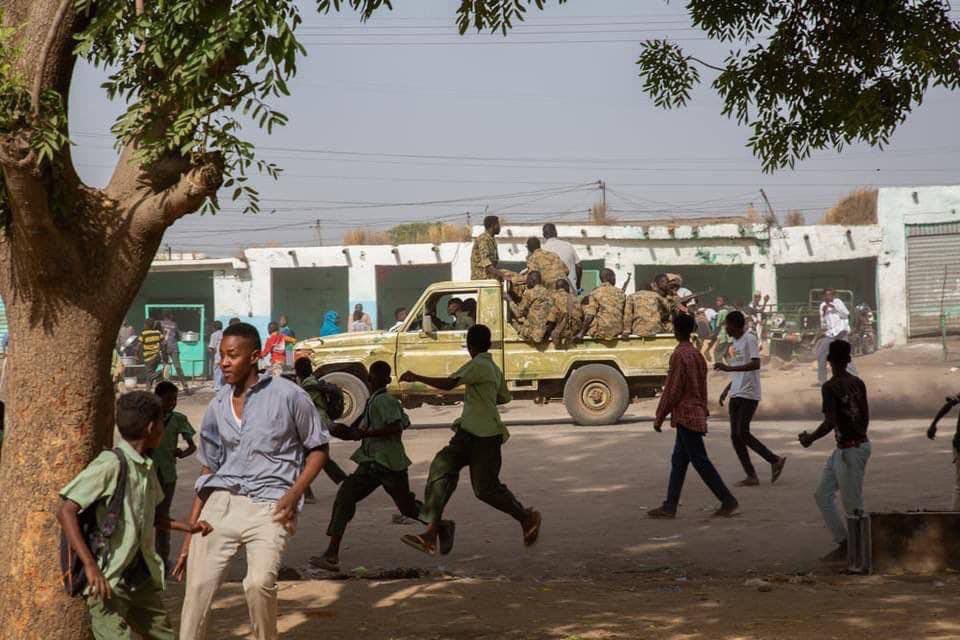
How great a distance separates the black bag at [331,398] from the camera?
400 inches

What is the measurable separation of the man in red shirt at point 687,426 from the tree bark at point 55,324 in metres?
5.43

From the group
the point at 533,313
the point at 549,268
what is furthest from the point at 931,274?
the point at 533,313

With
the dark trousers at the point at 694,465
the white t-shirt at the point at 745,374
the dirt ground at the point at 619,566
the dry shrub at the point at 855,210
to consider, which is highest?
the dry shrub at the point at 855,210

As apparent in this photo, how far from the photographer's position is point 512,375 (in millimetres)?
17547

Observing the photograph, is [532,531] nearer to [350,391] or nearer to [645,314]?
[350,391]

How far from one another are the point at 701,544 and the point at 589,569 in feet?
3.47

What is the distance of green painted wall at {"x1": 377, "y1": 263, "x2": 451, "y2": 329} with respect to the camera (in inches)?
1443

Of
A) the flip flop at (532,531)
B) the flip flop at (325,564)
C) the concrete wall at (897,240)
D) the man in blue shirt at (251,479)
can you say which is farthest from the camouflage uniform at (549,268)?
the concrete wall at (897,240)

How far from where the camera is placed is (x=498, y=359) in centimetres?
1738

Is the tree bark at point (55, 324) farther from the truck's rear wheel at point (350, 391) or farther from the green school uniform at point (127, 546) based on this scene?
the truck's rear wheel at point (350, 391)

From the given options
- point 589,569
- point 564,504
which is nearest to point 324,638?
point 589,569

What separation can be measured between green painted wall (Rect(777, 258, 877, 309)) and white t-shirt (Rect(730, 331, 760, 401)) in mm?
24727

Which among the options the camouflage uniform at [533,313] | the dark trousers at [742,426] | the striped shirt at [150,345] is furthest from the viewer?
the striped shirt at [150,345]

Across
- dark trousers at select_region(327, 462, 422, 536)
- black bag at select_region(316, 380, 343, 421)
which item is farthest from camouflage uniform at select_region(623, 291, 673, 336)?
dark trousers at select_region(327, 462, 422, 536)
